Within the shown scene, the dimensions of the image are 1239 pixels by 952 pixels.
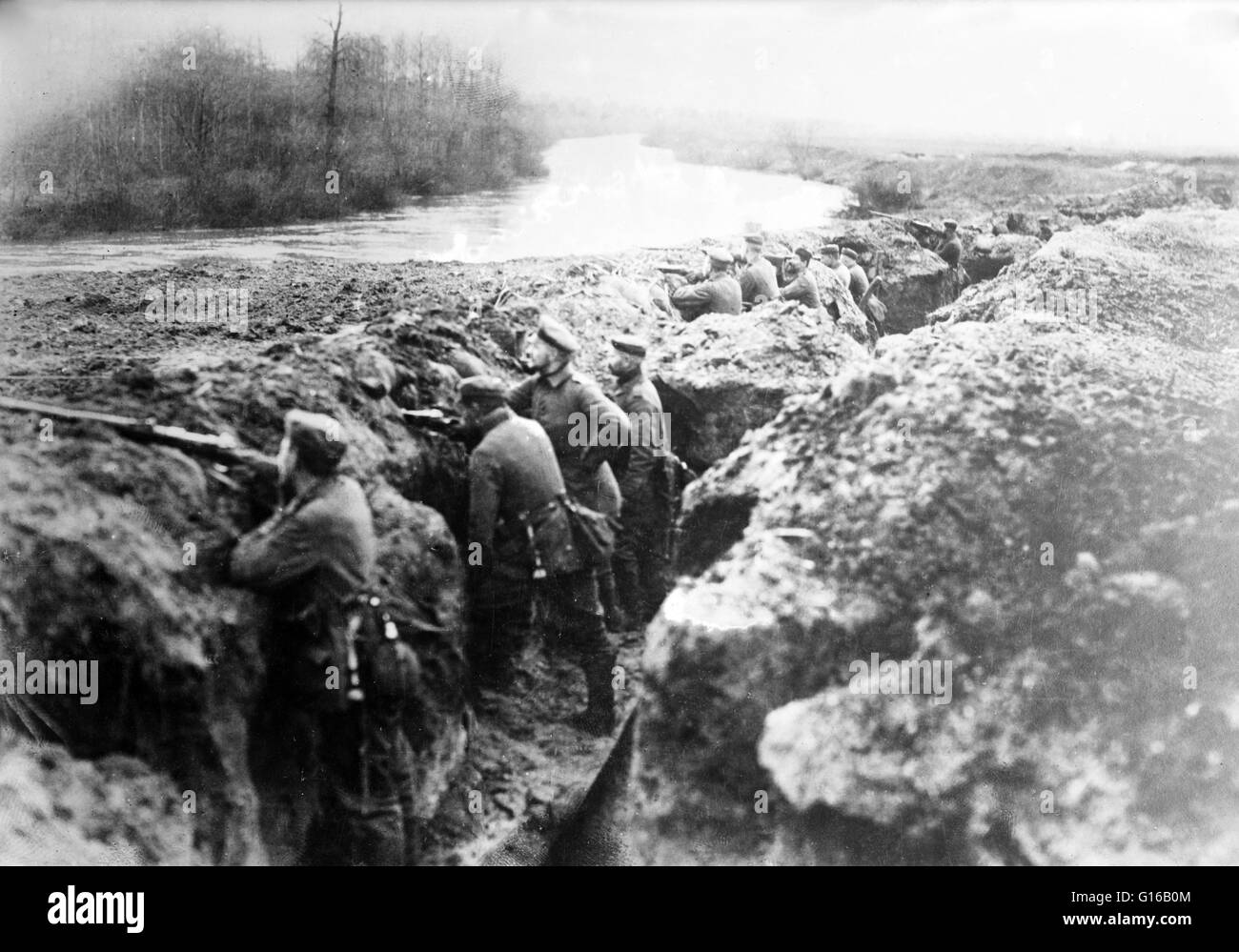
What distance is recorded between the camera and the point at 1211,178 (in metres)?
5.55

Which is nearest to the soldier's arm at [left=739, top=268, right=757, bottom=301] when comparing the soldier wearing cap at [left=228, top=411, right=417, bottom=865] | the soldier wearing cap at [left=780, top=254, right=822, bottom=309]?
the soldier wearing cap at [left=780, top=254, right=822, bottom=309]

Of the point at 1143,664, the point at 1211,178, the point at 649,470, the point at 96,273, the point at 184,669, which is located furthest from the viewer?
the point at 1211,178

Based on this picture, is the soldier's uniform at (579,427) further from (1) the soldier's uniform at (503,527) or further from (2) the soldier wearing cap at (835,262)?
(2) the soldier wearing cap at (835,262)

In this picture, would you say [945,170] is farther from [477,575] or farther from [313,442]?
[313,442]

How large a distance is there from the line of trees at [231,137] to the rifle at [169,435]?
1265 mm

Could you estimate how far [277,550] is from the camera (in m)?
3.78

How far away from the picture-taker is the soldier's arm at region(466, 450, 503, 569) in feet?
14.0

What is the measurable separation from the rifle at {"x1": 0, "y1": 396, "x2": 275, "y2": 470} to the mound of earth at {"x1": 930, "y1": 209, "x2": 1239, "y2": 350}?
4257mm

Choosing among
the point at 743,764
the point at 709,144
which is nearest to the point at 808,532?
the point at 743,764

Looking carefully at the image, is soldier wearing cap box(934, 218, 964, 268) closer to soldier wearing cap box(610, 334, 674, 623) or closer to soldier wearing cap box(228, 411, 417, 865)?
soldier wearing cap box(610, 334, 674, 623)

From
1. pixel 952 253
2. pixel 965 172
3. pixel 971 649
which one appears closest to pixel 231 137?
pixel 971 649

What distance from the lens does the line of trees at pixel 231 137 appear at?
4.62 meters

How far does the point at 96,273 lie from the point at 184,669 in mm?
2067
